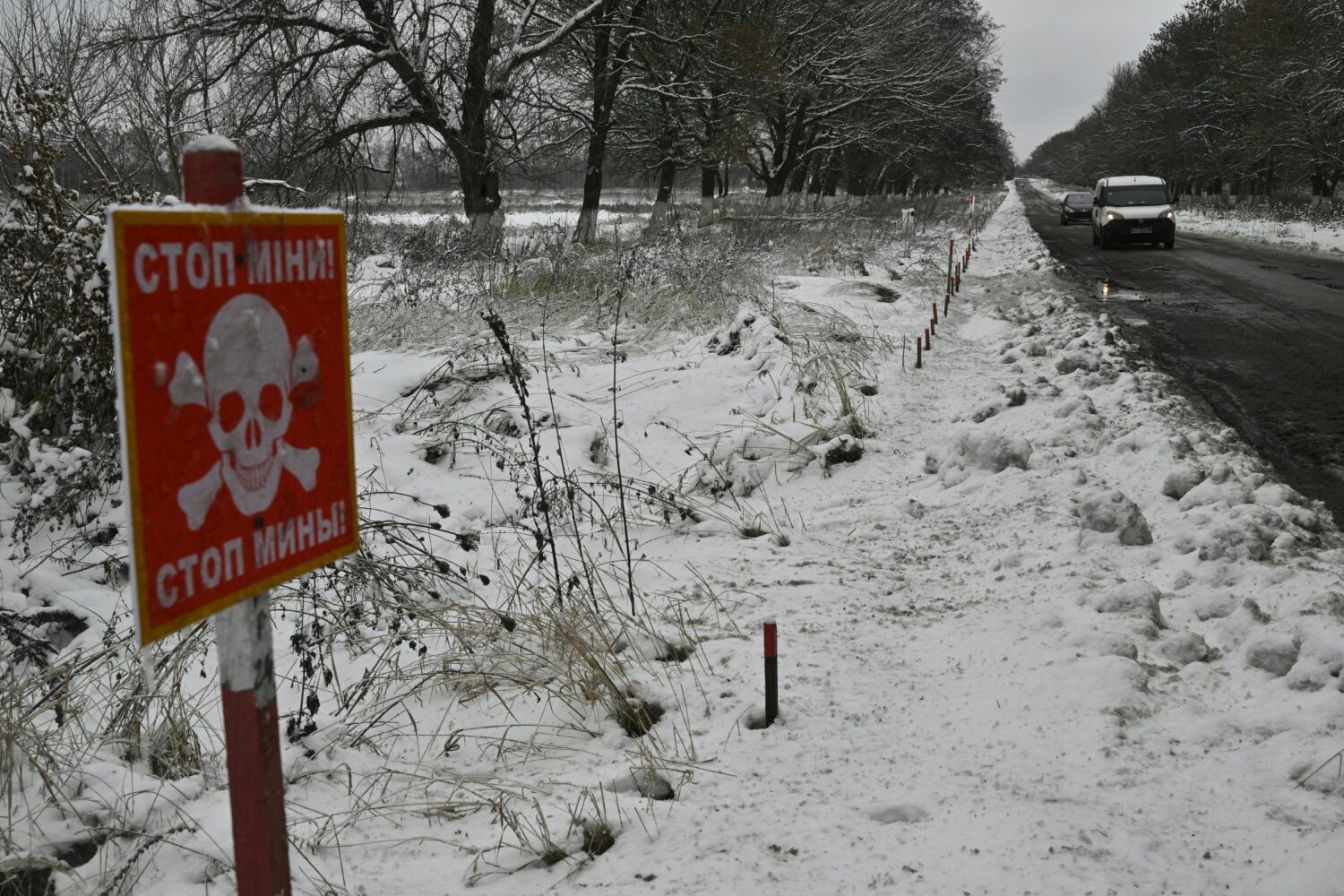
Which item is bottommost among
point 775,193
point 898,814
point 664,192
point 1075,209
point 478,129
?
point 898,814

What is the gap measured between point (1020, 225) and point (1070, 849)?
38.0 meters

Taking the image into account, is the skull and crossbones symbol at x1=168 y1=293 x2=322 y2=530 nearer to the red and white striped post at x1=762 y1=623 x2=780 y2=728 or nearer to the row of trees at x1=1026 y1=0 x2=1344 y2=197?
the red and white striped post at x1=762 y1=623 x2=780 y2=728

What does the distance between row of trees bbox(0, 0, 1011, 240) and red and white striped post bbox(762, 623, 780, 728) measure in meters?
6.17

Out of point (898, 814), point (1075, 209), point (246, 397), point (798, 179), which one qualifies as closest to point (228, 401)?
point (246, 397)

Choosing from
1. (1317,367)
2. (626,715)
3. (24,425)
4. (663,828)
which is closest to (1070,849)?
(663,828)

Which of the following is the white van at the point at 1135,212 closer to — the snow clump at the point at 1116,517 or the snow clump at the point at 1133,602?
the snow clump at the point at 1116,517

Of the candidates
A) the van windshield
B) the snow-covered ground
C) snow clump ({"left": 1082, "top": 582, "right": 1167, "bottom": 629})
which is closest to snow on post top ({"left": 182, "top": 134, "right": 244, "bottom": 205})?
snow clump ({"left": 1082, "top": 582, "right": 1167, "bottom": 629})

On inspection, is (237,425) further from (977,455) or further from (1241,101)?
(1241,101)

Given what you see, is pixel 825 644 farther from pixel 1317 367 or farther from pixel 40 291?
pixel 1317 367

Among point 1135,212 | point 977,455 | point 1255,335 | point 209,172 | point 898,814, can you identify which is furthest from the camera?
point 1135,212

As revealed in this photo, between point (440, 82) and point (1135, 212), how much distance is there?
16.4 metres

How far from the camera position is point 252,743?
156cm

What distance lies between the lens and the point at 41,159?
240 inches

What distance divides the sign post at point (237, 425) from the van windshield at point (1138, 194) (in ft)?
84.1
